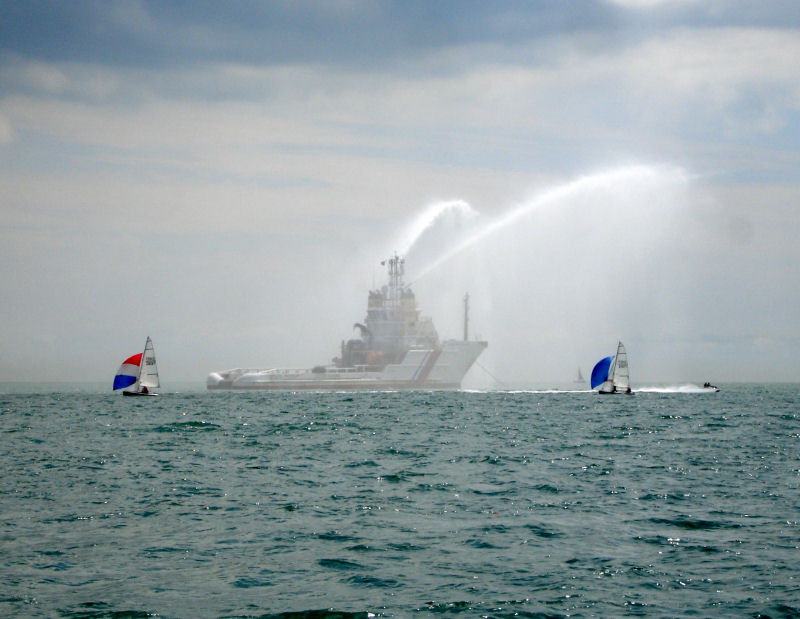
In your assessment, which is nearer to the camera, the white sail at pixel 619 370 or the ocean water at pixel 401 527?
the ocean water at pixel 401 527

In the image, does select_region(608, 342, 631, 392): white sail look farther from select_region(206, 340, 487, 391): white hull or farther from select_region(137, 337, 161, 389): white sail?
select_region(137, 337, 161, 389): white sail

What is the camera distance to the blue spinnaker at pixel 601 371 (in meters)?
83.8

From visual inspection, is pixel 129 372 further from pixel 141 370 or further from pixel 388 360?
pixel 388 360

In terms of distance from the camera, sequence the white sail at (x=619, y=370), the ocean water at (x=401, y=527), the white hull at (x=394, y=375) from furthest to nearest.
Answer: the white hull at (x=394, y=375), the white sail at (x=619, y=370), the ocean water at (x=401, y=527)

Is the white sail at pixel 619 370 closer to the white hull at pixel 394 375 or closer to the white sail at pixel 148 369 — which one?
the white hull at pixel 394 375

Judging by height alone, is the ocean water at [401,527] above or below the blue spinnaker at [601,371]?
below

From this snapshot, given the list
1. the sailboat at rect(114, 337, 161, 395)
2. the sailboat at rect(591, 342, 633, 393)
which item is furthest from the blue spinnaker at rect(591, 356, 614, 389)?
the sailboat at rect(114, 337, 161, 395)

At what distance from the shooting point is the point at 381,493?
24.1 metres

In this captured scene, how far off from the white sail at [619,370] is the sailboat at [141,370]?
43.3m

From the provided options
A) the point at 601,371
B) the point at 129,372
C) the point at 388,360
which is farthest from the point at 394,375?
the point at 129,372

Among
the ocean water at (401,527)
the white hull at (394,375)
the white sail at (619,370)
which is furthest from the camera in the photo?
the white hull at (394,375)

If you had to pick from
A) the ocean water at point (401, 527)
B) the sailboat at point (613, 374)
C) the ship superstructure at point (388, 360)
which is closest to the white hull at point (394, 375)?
the ship superstructure at point (388, 360)

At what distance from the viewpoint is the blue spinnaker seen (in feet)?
275

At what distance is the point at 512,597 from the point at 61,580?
303 inches
